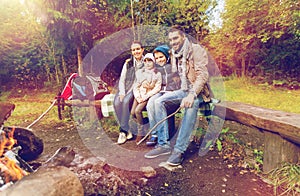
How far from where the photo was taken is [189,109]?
2.31 m

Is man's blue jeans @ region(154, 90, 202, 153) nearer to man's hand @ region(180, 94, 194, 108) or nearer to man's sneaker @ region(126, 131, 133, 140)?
man's hand @ region(180, 94, 194, 108)

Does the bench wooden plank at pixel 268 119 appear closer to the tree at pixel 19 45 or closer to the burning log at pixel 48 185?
the burning log at pixel 48 185

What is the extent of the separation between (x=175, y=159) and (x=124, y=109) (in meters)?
0.97

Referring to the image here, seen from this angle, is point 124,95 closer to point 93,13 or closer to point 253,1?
point 93,13

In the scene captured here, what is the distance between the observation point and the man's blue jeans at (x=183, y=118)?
90.9 inches

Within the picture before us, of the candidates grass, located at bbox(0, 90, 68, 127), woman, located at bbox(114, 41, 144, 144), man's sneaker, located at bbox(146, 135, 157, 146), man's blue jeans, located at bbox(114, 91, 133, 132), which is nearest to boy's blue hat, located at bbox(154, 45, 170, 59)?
woman, located at bbox(114, 41, 144, 144)

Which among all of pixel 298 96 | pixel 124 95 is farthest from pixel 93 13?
pixel 298 96

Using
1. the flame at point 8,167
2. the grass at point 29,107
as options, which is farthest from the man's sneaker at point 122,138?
the grass at point 29,107

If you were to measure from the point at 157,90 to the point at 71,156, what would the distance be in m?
1.27

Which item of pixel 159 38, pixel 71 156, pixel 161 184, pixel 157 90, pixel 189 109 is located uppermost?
pixel 159 38

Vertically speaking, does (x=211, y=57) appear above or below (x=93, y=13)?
below

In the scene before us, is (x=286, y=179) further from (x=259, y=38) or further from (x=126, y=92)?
(x=259, y=38)

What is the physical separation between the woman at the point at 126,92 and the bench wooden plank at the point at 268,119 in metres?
1.10

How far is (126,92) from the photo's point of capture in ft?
10.0
